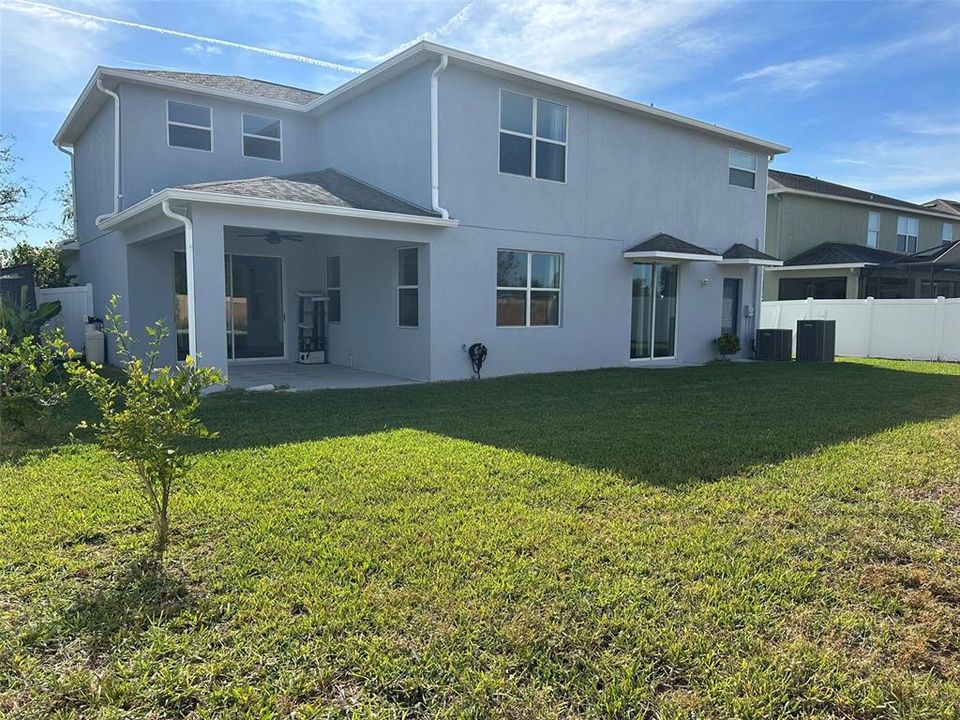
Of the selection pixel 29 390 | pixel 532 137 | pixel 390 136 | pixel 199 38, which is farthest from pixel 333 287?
pixel 29 390

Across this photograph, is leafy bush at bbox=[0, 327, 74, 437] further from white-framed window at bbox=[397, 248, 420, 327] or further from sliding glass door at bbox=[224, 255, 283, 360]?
sliding glass door at bbox=[224, 255, 283, 360]

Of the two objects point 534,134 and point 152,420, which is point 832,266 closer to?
point 534,134

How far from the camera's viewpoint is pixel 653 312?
48.5ft

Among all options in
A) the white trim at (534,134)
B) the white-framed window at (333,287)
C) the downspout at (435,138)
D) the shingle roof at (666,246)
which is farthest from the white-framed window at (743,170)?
the white-framed window at (333,287)

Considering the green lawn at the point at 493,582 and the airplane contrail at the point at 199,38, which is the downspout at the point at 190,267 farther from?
the green lawn at the point at 493,582

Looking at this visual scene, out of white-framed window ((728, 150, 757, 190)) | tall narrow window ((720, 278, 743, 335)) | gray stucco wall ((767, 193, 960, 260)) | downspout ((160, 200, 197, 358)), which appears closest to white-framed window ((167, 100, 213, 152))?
downspout ((160, 200, 197, 358))

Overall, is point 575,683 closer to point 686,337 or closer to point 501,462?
point 501,462

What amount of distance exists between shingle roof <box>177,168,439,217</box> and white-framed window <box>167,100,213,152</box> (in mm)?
2519

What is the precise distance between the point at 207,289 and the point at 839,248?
22.3m

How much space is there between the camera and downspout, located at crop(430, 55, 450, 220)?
10.6 m

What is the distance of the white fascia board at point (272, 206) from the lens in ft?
29.3

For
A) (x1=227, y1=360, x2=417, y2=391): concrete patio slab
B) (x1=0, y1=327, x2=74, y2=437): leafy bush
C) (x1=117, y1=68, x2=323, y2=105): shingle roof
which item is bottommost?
(x1=227, y1=360, x2=417, y2=391): concrete patio slab

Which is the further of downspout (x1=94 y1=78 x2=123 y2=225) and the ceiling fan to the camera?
the ceiling fan

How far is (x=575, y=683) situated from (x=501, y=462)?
10.3ft
